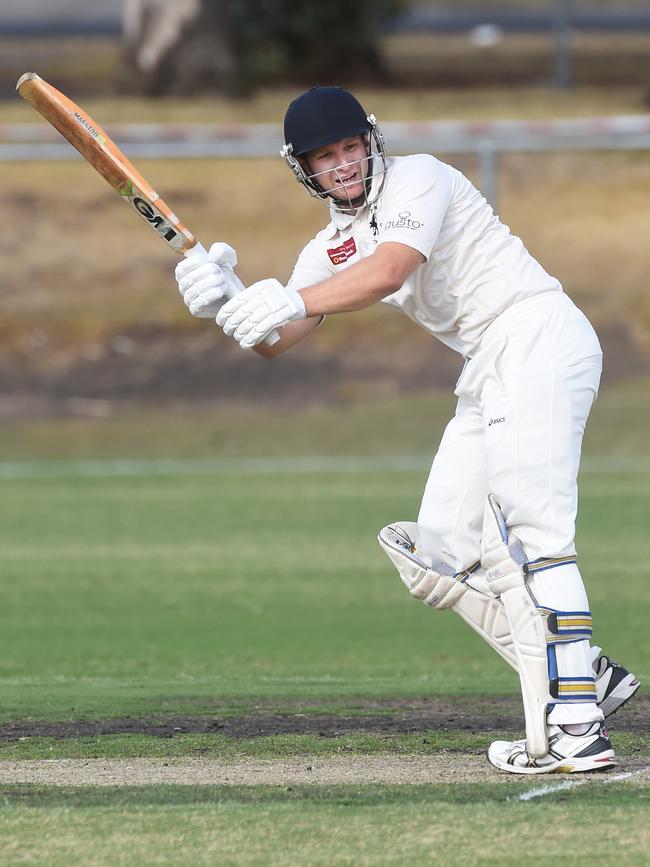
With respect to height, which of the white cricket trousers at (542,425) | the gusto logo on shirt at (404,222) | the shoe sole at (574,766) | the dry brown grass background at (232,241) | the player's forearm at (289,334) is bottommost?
the shoe sole at (574,766)

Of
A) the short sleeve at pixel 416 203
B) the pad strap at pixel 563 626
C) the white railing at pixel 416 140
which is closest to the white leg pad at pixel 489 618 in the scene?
the pad strap at pixel 563 626

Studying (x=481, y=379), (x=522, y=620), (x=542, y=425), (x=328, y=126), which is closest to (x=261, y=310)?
(x=328, y=126)

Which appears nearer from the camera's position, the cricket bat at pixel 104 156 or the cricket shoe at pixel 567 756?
the cricket shoe at pixel 567 756

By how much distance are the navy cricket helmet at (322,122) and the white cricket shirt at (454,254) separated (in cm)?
21

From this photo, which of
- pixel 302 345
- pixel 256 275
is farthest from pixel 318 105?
pixel 256 275

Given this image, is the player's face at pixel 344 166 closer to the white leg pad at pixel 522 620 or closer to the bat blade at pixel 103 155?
the bat blade at pixel 103 155

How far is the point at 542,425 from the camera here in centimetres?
527

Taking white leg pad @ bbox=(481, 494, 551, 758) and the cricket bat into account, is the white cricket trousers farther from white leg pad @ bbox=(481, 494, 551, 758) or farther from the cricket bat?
the cricket bat

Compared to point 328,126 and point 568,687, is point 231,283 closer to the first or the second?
point 328,126

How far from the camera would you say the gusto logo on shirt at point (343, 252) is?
5.70 meters

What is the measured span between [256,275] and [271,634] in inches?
458

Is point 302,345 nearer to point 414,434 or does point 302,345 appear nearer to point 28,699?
point 414,434

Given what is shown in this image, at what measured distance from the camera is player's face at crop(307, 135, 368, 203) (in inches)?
215

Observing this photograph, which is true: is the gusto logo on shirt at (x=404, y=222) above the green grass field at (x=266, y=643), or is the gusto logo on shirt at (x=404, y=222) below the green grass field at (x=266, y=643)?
above
